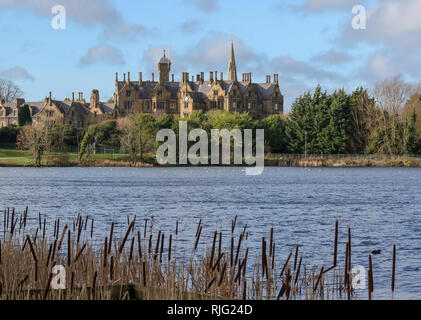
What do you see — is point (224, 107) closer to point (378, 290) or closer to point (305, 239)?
point (305, 239)

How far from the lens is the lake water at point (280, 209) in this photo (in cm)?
2473

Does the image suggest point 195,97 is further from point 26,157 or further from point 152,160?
point 26,157

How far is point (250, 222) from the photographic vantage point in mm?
35000

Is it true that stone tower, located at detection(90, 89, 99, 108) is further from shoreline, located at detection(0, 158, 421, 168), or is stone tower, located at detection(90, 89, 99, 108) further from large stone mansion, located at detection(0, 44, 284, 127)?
shoreline, located at detection(0, 158, 421, 168)

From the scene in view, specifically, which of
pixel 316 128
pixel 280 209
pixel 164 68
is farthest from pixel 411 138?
pixel 280 209

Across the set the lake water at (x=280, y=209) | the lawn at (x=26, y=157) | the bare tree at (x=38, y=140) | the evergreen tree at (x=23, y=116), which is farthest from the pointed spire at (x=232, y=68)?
the lake water at (x=280, y=209)

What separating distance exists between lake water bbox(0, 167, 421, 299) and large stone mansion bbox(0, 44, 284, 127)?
231ft

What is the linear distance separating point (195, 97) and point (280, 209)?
333ft

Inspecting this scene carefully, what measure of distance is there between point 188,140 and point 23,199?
60.2m

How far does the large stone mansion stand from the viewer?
14162 centimetres

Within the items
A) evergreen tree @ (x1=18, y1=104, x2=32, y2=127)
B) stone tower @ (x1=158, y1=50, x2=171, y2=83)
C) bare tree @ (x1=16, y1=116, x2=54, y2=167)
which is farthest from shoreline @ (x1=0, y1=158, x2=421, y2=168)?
stone tower @ (x1=158, y1=50, x2=171, y2=83)
